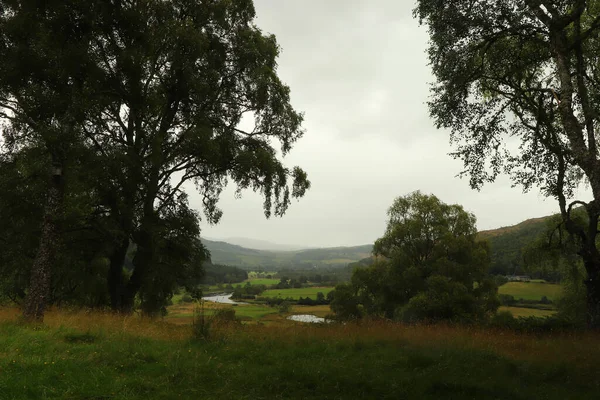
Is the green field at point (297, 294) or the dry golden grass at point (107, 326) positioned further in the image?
the green field at point (297, 294)

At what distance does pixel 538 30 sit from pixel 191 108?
550 inches

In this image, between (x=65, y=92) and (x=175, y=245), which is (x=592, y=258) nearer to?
(x=175, y=245)

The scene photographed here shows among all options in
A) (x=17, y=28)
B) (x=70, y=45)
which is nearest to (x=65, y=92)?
(x=70, y=45)

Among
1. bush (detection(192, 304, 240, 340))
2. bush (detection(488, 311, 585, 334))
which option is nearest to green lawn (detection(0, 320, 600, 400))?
bush (detection(192, 304, 240, 340))

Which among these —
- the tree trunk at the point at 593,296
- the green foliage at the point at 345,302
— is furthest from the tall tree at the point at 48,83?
the green foliage at the point at 345,302

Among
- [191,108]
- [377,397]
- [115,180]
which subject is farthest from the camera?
[191,108]

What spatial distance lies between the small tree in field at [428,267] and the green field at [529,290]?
143 ft

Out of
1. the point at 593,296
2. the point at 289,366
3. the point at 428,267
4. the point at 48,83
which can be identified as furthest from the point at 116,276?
the point at 428,267

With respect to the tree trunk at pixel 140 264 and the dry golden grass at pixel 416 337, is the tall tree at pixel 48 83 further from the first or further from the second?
the tree trunk at pixel 140 264

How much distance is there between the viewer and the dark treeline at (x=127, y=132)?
10586 millimetres

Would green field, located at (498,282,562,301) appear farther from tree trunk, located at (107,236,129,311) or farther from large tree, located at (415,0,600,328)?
tree trunk, located at (107,236,129,311)

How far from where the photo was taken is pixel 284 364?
6957mm

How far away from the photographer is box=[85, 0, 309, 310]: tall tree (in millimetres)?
12953

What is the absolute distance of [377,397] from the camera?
5.60 meters
